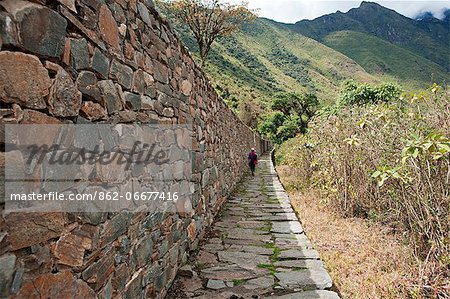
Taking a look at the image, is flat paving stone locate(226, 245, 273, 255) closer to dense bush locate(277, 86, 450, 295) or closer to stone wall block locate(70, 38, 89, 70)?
dense bush locate(277, 86, 450, 295)

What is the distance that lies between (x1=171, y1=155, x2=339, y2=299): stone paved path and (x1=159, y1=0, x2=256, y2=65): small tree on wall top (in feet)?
45.5

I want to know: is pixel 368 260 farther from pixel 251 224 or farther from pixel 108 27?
pixel 108 27

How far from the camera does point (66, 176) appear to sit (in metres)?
1.44

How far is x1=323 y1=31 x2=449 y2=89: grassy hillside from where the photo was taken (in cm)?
5719

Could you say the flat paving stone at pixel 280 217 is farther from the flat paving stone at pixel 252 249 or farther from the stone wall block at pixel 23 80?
the stone wall block at pixel 23 80

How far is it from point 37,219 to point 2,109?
1.41ft

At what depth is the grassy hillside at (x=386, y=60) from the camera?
188 feet

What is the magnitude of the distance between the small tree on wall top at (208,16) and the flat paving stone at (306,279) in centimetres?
1536

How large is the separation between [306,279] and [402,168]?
1530 mm

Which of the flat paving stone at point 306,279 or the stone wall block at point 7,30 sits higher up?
the stone wall block at point 7,30

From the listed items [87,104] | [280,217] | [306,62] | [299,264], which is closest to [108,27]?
[87,104]

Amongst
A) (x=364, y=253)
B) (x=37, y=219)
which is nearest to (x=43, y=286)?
(x=37, y=219)

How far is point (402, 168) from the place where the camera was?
3.41 m

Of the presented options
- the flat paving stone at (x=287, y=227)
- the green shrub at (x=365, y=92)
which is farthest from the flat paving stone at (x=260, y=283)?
the green shrub at (x=365, y=92)
